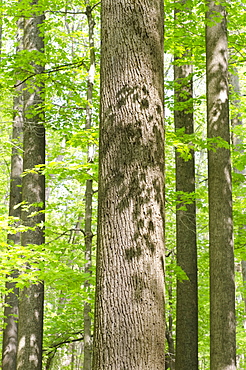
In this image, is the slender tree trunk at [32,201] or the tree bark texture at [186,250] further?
the tree bark texture at [186,250]

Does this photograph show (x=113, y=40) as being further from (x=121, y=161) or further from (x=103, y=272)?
(x=103, y=272)

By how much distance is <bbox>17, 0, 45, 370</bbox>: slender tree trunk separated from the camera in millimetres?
6934

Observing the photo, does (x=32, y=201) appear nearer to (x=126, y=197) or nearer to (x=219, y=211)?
(x=219, y=211)

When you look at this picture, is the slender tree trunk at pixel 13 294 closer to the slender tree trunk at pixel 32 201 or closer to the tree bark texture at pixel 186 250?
the slender tree trunk at pixel 32 201

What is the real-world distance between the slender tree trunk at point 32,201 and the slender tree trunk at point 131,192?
426cm

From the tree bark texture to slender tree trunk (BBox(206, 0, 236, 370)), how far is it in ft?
2.27

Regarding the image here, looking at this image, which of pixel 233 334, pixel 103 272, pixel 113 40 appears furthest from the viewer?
pixel 233 334

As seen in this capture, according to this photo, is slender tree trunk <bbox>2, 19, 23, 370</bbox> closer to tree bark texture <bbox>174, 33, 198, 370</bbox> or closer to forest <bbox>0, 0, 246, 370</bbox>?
forest <bbox>0, 0, 246, 370</bbox>

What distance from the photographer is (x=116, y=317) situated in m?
2.09

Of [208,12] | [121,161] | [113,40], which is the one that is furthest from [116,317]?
[208,12]

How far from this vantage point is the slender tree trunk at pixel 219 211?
6562mm

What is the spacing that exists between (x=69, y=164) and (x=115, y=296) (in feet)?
12.9

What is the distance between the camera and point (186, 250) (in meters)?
8.48

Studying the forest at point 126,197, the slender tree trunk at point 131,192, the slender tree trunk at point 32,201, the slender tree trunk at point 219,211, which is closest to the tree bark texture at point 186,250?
the forest at point 126,197
